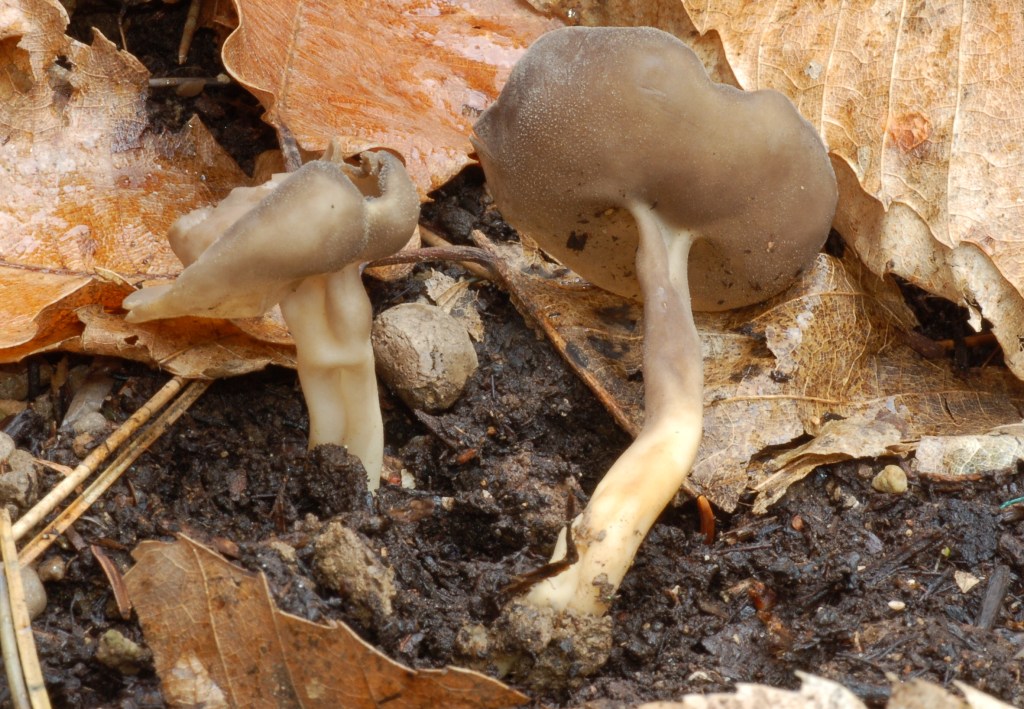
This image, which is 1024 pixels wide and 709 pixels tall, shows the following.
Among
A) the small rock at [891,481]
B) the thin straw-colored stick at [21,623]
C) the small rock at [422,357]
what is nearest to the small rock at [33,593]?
the thin straw-colored stick at [21,623]

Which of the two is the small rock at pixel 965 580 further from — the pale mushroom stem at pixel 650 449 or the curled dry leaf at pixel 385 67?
the curled dry leaf at pixel 385 67

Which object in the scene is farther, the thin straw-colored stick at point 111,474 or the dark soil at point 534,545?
the thin straw-colored stick at point 111,474

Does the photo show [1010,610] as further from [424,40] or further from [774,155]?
[424,40]

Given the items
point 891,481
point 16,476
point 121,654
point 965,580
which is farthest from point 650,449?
point 16,476

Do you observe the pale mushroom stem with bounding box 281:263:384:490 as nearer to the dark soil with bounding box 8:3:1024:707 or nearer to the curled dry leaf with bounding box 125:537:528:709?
the dark soil with bounding box 8:3:1024:707

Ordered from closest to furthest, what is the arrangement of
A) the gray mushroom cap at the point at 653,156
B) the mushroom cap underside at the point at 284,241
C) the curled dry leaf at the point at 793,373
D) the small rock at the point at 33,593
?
the mushroom cap underside at the point at 284,241 < the small rock at the point at 33,593 < the gray mushroom cap at the point at 653,156 < the curled dry leaf at the point at 793,373

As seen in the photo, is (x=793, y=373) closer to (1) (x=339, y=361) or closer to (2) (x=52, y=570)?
(1) (x=339, y=361)

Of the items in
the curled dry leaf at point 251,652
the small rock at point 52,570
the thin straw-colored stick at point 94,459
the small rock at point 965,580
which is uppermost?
the small rock at point 965,580
